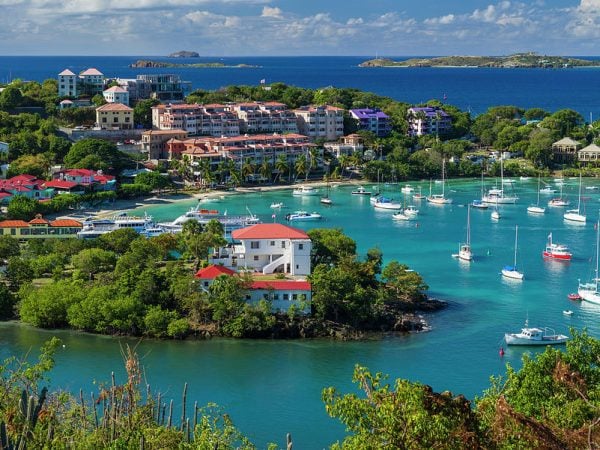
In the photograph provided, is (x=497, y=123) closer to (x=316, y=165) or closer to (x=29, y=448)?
(x=316, y=165)

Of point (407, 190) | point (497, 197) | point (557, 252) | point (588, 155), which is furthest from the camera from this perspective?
point (588, 155)

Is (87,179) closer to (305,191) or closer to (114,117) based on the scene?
(305,191)

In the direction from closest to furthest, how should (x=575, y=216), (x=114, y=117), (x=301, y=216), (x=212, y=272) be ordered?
(x=212, y=272) < (x=301, y=216) < (x=575, y=216) < (x=114, y=117)

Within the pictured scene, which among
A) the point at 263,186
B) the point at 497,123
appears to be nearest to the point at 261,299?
the point at 263,186

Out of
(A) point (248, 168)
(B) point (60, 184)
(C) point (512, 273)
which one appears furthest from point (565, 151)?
(B) point (60, 184)

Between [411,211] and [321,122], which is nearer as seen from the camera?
[411,211]

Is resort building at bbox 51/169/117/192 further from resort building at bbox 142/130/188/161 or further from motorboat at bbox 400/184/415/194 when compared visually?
motorboat at bbox 400/184/415/194

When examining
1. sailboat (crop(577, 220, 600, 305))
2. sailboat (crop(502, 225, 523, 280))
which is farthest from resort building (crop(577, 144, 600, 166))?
sailboat (crop(577, 220, 600, 305))
